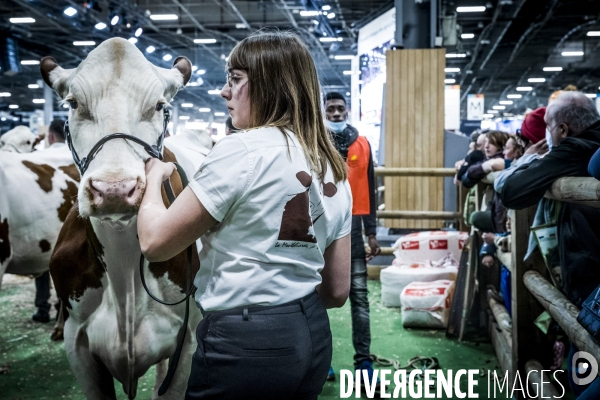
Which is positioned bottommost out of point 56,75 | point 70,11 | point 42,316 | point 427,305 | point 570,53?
point 42,316

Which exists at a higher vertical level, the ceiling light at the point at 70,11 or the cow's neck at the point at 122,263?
the ceiling light at the point at 70,11

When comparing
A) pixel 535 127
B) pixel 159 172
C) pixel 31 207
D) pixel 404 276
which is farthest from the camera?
pixel 404 276

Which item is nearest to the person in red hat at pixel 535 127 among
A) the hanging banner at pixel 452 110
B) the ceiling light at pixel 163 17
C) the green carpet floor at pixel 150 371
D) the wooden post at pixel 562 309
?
the wooden post at pixel 562 309

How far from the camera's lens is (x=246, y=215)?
142 centimetres

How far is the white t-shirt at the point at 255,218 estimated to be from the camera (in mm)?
1391

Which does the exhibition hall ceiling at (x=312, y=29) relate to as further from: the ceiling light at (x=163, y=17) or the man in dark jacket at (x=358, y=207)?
the man in dark jacket at (x=358, y=207)

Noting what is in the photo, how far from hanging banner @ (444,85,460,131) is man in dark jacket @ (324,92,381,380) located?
430 inches

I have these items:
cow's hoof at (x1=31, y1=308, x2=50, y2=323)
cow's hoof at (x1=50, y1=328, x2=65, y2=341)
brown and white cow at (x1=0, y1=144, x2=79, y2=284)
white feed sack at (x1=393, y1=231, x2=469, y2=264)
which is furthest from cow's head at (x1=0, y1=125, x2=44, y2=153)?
white feed sack at (x1=393, y1=231, x2=469, y2=264)

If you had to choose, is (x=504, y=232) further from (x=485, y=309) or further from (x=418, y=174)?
(x=418, y=174)

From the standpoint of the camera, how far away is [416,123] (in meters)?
9.08

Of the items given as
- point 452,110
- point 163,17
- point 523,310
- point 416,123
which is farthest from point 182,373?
point 163,17

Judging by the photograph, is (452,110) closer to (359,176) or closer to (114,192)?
(359,176)

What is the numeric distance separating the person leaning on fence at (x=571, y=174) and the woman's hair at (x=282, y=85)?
5.23 ft

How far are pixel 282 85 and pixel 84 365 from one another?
5.68ft
